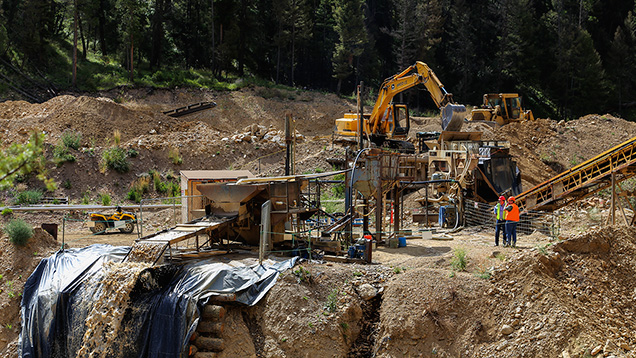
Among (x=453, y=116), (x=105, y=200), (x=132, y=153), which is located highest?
(x=453, y=116)

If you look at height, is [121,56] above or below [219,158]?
above

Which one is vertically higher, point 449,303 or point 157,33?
point 157,33

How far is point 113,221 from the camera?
66.9 ft

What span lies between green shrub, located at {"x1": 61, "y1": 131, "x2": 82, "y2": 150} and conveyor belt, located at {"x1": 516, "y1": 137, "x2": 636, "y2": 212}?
19.2 meters

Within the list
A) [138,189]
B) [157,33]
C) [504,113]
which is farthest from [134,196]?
[157,33]

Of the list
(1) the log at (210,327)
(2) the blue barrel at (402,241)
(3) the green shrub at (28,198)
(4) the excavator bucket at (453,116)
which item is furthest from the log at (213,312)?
(3) the green shrub at (28,198)

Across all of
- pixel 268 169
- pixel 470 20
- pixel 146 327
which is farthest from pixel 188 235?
pixel 470 20

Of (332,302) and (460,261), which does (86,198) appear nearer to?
(332,302)

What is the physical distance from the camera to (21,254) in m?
16.6

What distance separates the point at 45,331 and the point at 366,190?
8.80 m

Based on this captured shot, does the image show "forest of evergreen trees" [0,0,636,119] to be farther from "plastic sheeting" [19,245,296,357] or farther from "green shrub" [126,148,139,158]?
"plastic sheeting" [19,245,296,357]

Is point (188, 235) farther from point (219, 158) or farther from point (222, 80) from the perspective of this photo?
point (222, 80)

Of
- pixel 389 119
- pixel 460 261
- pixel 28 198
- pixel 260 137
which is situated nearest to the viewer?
pixel 460 261

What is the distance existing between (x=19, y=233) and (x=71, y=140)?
12.1m
